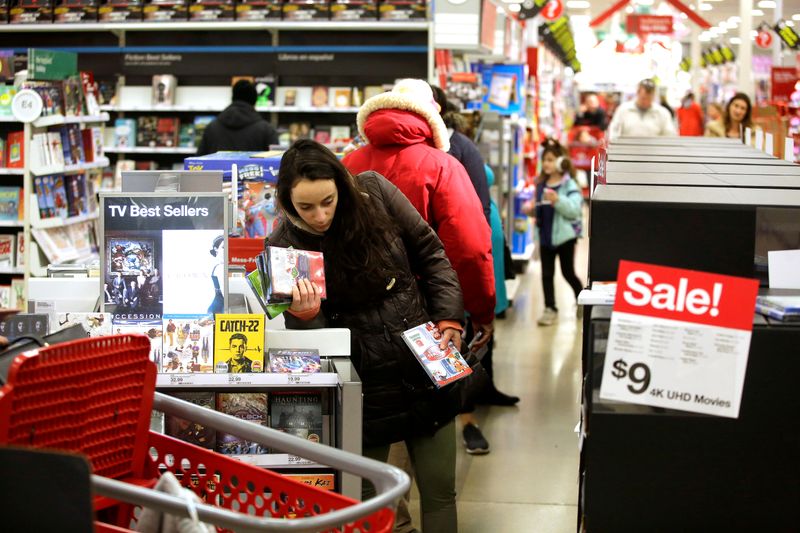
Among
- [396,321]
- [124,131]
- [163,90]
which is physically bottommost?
[396,321]

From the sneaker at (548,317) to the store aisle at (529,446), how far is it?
0.08m

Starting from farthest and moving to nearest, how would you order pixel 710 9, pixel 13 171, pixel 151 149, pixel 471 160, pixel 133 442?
pixel 710 9
pixel 151 149
pixel 13 171
pixel 471 160
pixel 133 442

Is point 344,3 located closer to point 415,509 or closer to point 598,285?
point 415,509

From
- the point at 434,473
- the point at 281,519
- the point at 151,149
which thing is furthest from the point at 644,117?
the point at 281,519

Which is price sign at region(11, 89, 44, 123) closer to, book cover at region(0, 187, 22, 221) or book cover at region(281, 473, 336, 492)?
book cover at region(0, 187, 22, 221)

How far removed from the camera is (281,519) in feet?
5.55

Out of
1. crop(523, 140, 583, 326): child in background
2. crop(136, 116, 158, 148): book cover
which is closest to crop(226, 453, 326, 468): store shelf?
crop(523, 140, 583, 326): child in background

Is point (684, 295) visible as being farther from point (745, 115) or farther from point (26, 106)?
point (745, 115)

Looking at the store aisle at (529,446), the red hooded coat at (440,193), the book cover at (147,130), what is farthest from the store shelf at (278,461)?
the book cover at (147,130)

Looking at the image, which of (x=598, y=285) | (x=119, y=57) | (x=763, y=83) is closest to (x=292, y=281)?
(x=598, y=285)

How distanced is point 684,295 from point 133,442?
107cm

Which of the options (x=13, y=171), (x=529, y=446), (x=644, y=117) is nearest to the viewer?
(x=529, y=446)

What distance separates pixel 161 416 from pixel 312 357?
1.47 ft

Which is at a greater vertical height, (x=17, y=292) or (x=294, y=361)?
(x=294, y=361)
